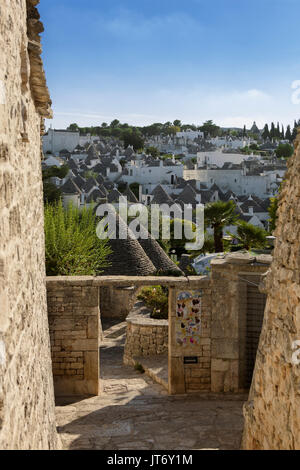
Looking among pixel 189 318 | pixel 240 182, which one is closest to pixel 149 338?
pixel 189 318

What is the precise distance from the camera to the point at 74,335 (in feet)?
31.3

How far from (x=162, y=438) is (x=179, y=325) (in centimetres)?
256

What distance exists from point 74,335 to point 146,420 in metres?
2.17

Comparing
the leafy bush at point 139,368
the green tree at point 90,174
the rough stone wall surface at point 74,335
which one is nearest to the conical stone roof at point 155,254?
the leafy bush at point 139,368

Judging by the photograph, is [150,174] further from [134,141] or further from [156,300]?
[156,300]

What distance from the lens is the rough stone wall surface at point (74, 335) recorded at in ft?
31.1

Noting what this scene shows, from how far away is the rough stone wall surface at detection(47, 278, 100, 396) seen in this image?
9.48 m

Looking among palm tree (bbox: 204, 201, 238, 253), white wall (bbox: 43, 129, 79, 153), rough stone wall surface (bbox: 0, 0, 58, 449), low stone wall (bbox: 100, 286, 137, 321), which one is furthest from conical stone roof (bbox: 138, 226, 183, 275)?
white wall (bbox: 43, 129, 79, 153)

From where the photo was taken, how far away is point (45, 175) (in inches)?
1292

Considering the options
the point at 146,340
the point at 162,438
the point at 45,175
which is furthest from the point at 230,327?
the point at 45,175

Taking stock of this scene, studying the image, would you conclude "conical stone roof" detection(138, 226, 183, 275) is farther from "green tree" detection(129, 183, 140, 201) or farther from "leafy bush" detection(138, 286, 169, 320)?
"green tree" detection(129, 183, 140, 201)

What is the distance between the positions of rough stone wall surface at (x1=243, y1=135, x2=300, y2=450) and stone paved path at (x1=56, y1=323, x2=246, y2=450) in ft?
6.67

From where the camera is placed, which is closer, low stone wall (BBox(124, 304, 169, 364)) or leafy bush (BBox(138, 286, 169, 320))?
low stone wall (BBox(124, 304, 169, 364))

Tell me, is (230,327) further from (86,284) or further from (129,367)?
(129,367)
